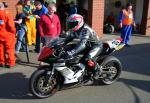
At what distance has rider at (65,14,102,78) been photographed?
7346 millimetres

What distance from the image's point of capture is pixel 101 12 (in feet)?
45.6

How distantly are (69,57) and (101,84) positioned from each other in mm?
1357

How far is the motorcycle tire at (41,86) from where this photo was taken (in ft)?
22.8

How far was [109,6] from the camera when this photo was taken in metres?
16.8

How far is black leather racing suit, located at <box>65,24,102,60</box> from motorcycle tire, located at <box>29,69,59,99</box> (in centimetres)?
73

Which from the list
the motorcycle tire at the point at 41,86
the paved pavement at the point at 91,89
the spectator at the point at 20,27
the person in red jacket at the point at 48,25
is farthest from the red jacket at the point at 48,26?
the motorcycle tire at the point at 41,86

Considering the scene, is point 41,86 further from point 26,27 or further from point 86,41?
point 26,27

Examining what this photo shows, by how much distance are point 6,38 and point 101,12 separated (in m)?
5.52

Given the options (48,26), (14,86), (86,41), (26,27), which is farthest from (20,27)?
(86,41)

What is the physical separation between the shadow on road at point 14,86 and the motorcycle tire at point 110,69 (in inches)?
68.5

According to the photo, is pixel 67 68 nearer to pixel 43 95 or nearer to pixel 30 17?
pixel 43 95

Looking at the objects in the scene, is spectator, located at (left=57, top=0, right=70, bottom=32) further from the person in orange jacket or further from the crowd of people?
the person in orange jacket

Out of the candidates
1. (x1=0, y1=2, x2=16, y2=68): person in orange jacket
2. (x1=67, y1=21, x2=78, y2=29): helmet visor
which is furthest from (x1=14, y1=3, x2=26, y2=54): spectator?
(x1=67, y1=21, x2=78, y2=29): helmet visor

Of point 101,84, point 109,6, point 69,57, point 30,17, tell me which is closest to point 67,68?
point 69,57
